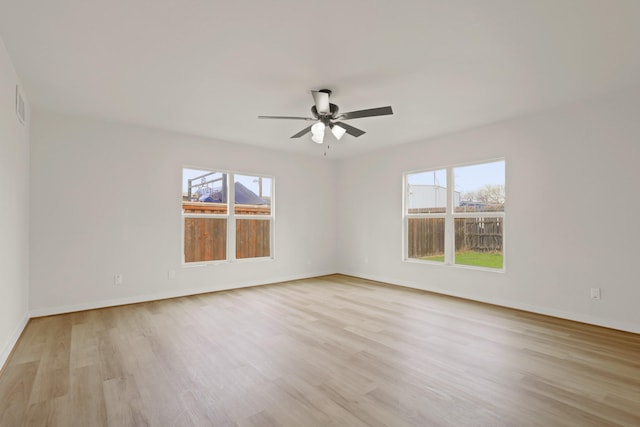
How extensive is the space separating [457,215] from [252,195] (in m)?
3.41

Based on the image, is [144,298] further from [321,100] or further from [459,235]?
[459,235]

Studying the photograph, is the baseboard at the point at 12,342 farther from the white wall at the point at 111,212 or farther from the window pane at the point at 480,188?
the window pane at the point at 480,188

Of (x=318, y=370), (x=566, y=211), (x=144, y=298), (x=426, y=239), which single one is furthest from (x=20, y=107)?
(x=566, y=211)

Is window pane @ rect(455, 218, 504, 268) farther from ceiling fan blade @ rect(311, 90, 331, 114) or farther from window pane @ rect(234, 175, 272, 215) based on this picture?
window pane @ rect(234, 175, 272, 215)

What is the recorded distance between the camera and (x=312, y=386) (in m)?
2.23

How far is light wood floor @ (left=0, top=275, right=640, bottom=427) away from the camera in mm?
1911

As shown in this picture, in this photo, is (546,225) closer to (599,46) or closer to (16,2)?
(599,46)

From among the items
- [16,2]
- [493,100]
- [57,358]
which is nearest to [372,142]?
[493,100]

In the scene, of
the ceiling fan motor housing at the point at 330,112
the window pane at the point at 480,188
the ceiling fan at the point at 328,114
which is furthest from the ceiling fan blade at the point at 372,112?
the window pane at the point at 480,188

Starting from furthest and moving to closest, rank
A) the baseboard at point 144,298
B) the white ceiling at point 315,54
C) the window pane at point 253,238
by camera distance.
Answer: the window pane at point 253,238 < the baseboard at point 144,298 < the white ceiling at point 315,54

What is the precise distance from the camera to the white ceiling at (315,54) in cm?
209

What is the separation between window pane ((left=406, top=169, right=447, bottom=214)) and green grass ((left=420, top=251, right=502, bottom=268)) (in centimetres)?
77

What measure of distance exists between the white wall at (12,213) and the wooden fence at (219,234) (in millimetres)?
1883

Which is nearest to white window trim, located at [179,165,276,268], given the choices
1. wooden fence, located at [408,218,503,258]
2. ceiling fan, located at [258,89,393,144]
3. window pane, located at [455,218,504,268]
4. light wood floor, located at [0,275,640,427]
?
light wood floor, located at [0,275,640,427]
